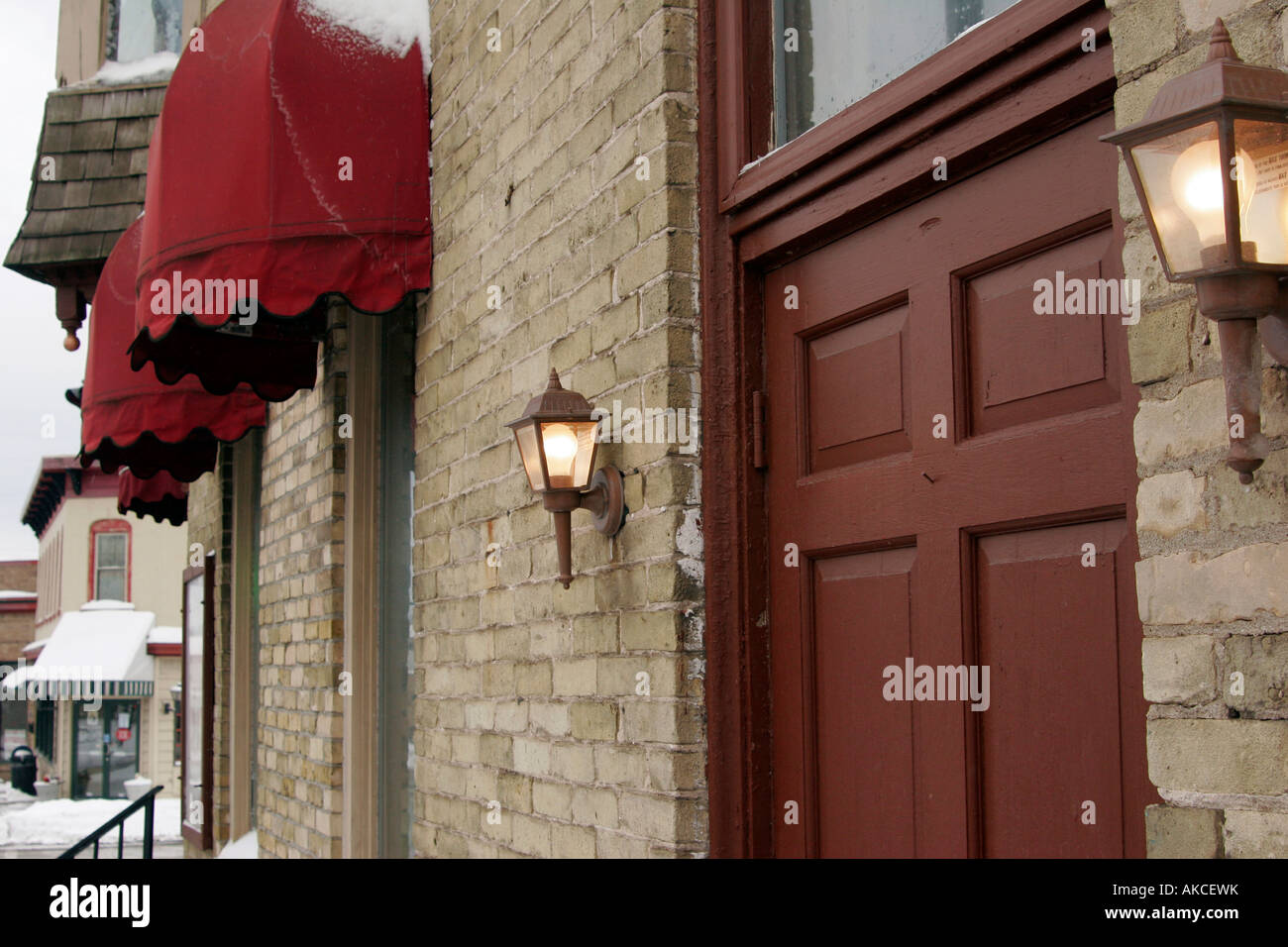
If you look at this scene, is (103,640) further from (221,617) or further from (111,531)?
(221,617)

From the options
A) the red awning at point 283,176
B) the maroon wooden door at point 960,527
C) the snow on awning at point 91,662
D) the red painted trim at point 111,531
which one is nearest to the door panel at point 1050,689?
the maroon wooden door at point 960,527

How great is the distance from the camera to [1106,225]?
7.66 feet

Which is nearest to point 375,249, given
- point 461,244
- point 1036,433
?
point 461,244

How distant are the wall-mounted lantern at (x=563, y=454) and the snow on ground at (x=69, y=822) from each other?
1899cm

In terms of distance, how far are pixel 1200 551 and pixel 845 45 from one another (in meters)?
1.67

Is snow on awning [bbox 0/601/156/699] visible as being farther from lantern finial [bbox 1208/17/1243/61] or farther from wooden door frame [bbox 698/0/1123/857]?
lantern finial [bbox 1208/17/1243/61]

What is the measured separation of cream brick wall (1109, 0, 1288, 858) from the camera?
1.85 meters

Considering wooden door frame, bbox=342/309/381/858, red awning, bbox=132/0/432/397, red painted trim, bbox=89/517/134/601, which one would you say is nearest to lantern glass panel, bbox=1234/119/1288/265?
red awning, bbox=132/0/432/397

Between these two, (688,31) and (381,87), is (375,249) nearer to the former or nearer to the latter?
(381,87)

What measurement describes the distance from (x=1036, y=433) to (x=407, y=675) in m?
3.88

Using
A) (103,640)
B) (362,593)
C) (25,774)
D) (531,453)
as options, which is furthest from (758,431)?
(25,774)

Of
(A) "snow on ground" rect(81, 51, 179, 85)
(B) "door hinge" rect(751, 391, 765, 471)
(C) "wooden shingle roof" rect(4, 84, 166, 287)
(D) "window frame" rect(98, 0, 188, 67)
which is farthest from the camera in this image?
(D) "window frame" rect(98, 0, 188, 67)

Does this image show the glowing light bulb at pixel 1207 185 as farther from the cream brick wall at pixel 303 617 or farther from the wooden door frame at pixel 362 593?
the cream brick wall at pixel 303 617

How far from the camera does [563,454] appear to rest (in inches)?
138
